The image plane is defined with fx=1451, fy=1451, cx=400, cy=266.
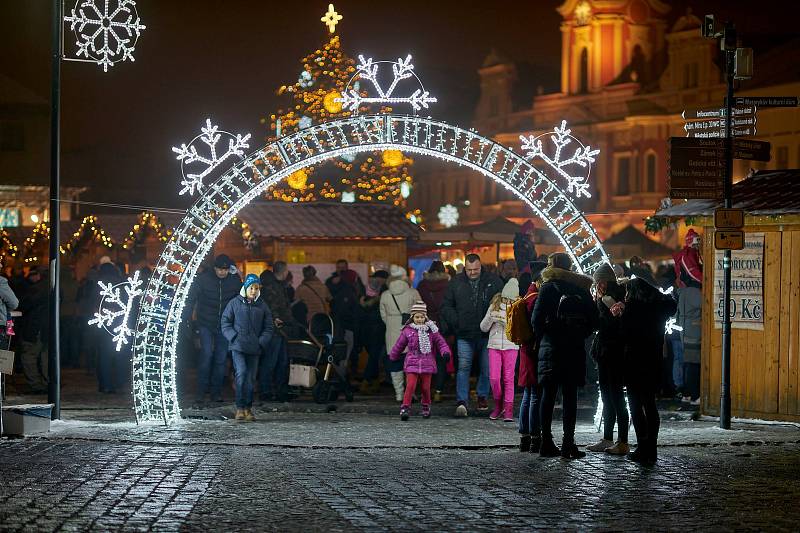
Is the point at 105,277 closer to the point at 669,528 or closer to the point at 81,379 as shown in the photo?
the point at 81,379

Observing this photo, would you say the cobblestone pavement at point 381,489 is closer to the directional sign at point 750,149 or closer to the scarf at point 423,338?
the scarf at point 423,338

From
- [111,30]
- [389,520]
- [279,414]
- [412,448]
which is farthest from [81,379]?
[389,520]

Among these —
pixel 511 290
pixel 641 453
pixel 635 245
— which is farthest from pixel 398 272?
pixel 635 245

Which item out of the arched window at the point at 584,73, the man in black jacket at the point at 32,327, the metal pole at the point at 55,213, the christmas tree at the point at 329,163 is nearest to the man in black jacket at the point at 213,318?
the metal pole at the point at 55,213

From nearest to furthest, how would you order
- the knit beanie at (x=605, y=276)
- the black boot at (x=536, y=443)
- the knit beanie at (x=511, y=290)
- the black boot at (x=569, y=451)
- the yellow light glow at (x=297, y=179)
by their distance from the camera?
the black boot at (x=569, y=451)
the black boot at (x=536, y=443)
the knit beanie at (x=605, y=276)
the knit beanie at (x=511, y=290)
the yellow light glow at (x=297, y=179)

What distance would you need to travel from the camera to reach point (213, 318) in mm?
18656

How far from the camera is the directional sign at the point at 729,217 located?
15602 millimetres

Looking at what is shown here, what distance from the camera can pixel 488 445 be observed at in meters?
14.0

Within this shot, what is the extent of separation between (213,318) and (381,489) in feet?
26.2

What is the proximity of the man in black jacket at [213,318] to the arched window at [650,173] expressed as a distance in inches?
1821

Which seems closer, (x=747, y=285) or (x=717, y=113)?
(x=717, y=113)

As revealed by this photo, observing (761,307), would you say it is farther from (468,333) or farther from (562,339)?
(562,339)

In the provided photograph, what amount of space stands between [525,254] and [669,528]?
11.8 metres

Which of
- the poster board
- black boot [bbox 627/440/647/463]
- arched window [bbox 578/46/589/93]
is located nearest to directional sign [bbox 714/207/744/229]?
the poster board
